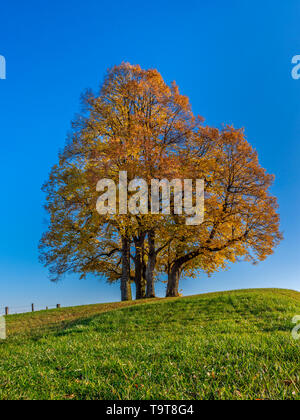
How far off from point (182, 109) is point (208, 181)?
579 cm

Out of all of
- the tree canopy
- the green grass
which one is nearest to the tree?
the tree canopy

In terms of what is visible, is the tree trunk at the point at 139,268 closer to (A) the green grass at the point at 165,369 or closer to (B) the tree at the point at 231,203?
(B) the tree at the point at 231,203

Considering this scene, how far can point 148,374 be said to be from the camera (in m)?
4.30

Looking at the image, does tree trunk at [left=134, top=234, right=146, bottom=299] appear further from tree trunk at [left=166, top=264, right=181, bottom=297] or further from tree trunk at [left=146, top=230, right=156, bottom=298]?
tree trunk at [left=166, top=264, right=181, bottom=297]

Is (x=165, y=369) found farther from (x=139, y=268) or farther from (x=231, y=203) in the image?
(x=139, y=268)
